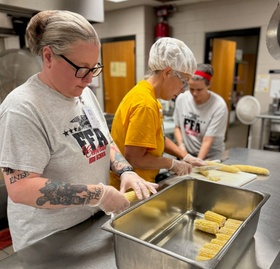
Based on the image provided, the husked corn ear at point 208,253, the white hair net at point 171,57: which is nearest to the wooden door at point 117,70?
the white hair net at point 171,57

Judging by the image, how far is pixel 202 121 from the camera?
2.04 meters

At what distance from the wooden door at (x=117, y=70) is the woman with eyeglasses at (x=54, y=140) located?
12.8 feet

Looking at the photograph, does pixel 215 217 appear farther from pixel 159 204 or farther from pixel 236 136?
pixel 236 136

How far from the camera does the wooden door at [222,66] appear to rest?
4.34 metres

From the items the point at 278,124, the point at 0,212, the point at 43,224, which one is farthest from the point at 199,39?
the point at 43,224

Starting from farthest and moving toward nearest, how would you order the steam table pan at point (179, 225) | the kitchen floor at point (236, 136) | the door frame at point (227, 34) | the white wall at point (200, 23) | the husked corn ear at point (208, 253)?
the kitchen floor at point (236, 136) < the door frame at point (227, 34) < the white wall at point (200, 23) < the husked corn ear at point (208, 253) < the steam table pan at point (179, 225)

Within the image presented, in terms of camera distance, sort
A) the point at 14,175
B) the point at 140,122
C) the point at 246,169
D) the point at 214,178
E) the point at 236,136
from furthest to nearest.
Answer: the point at 236,136 → the point at 246,169 → the point at 214,178 → the point at 140,122 → the point at 14,175

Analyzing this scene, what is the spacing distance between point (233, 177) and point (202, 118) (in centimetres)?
74

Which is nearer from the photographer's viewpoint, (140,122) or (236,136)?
(140,122)

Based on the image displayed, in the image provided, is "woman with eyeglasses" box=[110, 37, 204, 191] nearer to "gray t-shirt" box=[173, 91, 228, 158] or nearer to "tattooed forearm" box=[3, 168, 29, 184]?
"tattooed forearm" box=[3, 168, 29, 184]

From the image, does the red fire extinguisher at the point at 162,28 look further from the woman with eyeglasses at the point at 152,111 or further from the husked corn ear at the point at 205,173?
the husked corn ear at the point at 205,173

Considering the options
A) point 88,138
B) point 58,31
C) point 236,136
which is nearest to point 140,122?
point 88,138

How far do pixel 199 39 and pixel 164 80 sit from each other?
3.26m

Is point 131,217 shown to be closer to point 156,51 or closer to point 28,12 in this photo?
point 156,51
